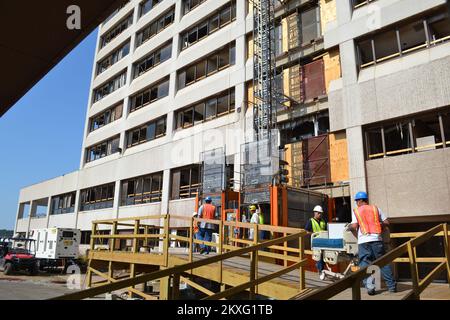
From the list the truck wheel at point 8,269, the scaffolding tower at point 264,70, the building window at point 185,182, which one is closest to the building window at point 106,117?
the building window at point 185,182

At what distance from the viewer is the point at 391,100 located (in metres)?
15.3

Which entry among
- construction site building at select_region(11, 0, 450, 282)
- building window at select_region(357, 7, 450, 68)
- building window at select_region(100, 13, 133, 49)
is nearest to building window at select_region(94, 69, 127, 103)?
construction site building at select_region(11, 0, 450, 282)

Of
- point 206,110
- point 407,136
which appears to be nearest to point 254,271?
point 407,136

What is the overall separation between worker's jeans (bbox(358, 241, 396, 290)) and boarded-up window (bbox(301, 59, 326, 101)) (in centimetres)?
1205

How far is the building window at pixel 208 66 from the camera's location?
24312 mm

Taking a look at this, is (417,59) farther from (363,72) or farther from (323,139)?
(323,139)

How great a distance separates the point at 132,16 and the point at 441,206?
1241 inches

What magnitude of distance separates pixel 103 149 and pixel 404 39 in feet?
88.3

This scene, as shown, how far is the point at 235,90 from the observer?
2270 centimetres

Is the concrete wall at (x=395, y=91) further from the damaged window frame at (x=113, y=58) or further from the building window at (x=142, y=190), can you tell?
the damaged window frame at (x=113, y=58)
